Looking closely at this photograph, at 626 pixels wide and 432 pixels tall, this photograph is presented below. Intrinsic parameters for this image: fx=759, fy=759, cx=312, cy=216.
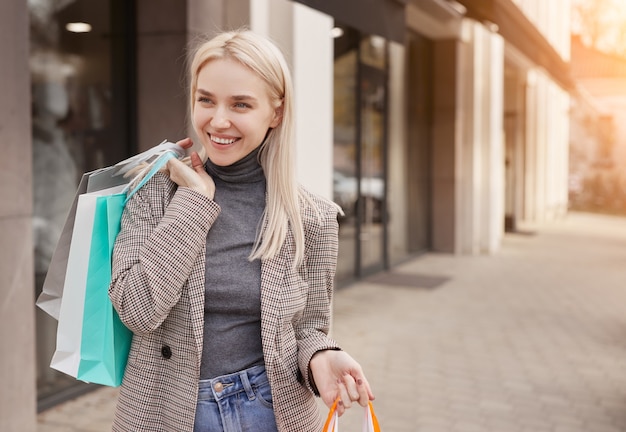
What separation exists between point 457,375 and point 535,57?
8.97 metres

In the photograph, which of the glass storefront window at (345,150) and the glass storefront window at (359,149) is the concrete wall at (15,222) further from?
the glass storefront window at (345,150)

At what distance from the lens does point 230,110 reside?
1720mm

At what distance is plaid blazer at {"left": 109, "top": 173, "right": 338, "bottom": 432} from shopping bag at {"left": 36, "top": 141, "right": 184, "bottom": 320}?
69 mm

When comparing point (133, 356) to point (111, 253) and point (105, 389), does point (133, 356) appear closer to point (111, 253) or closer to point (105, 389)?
point (111, 253)

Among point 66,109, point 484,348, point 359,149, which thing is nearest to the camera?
point 66,109

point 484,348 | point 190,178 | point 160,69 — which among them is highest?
point 160,69

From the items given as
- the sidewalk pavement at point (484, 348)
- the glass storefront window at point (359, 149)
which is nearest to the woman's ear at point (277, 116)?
the sidewalk pavement at point (484, 348)

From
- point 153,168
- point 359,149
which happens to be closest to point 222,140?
point 153,168

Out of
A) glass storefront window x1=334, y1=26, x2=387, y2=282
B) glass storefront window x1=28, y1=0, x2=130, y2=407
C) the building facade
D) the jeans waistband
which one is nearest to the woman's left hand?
the jeans waistband

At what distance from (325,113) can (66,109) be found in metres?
2.07

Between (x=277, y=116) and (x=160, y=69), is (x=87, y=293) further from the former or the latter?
(x=160, y=69)

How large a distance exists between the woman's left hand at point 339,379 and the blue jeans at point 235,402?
136mm

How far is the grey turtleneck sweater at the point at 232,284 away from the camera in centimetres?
176

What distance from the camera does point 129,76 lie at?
5508 millimetres
